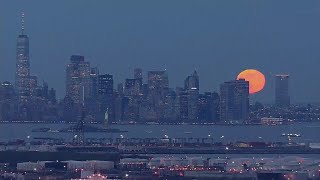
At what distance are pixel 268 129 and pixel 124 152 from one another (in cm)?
2830

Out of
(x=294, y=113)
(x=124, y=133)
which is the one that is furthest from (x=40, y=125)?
(x=294, y=113)

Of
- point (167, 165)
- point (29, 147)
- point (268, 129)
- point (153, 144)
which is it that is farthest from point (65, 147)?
point (268, 129)

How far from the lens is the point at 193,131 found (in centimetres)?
7656

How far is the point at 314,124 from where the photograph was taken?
81438mm

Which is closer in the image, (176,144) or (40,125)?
(176,144)

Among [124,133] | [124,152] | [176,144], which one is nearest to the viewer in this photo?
[124,152]

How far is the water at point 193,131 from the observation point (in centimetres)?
7038

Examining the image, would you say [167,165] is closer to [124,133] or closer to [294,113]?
[124,133]

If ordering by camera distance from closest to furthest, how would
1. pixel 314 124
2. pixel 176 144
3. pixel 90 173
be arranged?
pixel 90 173 → pixel 176 144 → pixel 314 124

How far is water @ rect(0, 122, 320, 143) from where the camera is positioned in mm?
70375

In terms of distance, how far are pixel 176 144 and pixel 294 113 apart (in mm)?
25349

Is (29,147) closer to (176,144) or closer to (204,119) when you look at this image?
(176,144)

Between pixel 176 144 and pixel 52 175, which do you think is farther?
pixel 176 144

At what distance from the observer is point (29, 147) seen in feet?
172
